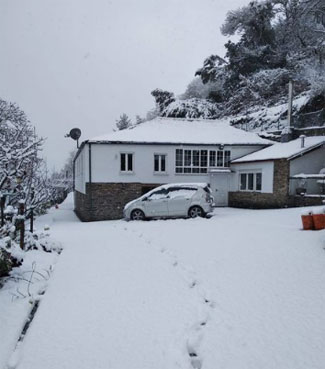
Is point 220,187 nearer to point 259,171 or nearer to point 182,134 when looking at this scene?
point 259,171

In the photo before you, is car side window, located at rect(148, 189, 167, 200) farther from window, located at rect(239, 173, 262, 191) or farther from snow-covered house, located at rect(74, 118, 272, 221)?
window, located at rect(239, 173, 262, 191)

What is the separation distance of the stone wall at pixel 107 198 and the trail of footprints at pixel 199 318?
11768 millimetres

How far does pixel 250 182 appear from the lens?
1931 centimetres

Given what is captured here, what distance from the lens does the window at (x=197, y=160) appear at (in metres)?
19.8

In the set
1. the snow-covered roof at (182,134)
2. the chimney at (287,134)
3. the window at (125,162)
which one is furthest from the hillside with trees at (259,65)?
the window at (125,162)

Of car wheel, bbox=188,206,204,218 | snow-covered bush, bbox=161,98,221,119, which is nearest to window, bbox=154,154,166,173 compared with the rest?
car wheel, bbox=188,206,204,218

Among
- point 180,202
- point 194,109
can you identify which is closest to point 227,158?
point 180,202

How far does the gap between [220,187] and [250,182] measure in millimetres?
2006

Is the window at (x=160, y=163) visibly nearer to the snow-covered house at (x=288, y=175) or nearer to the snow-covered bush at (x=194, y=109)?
the snow-covered house at (x=288, y=175)

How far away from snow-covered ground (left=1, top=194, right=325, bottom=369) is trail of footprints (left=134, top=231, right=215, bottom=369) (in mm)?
14

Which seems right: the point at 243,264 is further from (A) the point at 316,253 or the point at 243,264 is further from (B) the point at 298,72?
(B) the point at 298,72

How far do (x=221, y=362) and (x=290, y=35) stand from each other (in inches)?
1330

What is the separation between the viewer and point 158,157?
1945 centimetres

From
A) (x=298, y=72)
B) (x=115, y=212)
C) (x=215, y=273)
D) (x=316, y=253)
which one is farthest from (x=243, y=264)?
(x=298, y=72)
